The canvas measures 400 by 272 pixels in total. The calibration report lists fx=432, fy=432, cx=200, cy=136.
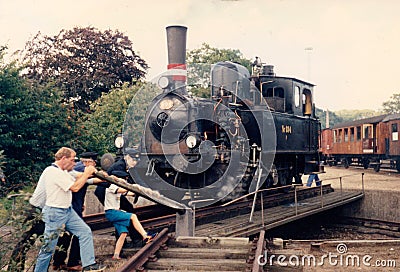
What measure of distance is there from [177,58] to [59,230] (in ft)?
20.2

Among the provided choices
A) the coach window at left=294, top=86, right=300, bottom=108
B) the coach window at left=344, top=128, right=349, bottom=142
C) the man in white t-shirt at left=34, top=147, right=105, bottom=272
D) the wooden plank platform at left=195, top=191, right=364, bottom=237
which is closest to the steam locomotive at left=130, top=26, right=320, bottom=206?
the wooden plank platform at left=195, top=191, right=364, bottom=237

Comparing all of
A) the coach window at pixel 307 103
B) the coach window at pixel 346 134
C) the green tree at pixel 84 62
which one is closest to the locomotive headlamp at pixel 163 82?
the coach window at pixel 307 103

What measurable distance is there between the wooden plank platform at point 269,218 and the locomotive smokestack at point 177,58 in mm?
3341

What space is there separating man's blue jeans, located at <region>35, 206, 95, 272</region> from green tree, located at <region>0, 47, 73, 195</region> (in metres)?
5.72

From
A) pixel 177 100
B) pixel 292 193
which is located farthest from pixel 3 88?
pixel 292 193

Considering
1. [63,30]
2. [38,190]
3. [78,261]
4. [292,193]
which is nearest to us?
[38,190]

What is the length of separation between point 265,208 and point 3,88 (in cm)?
738

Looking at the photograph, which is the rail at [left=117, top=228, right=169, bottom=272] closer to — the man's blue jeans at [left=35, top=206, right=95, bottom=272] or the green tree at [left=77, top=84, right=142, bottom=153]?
the man's blue jeans at [left=35, top=206, right=95, bottom=272]

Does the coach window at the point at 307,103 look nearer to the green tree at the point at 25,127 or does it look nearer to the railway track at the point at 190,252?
the railway track at the point at 190,252

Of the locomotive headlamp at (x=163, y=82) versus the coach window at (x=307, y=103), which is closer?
the locomotive headlamp at (x=163, y=82)

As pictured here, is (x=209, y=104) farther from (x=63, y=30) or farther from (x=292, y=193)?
(x=63, y=30)

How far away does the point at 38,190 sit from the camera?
5.14 m

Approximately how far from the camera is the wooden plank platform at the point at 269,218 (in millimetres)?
7693

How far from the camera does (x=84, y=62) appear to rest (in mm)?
19766
